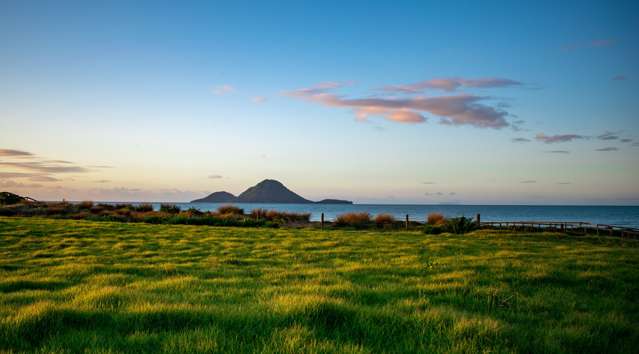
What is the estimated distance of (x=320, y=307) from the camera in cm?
550

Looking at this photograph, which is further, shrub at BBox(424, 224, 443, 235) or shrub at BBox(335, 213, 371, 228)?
shrub at BBox(335, 213, 371, 228)

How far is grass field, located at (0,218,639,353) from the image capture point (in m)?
4.54

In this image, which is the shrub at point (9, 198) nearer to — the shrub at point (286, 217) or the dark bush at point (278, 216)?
the dark bush at point (278, 216)

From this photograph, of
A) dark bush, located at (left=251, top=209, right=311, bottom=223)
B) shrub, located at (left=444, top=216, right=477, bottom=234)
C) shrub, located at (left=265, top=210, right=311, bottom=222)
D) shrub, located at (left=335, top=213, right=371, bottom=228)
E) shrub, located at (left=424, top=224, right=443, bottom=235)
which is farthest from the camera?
shrub, located at (left=265, top=210, right=311, bottom=222)

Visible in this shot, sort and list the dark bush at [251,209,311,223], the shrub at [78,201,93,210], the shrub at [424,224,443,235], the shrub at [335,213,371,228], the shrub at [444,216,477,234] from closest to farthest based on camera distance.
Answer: the shrub at [424,224,443,235]
the shrub at [444,216,477,234]
the shrub at [335,213,371,228]
the shrub at [78,201,93,210]
the dark bush at [251,209,311,223]

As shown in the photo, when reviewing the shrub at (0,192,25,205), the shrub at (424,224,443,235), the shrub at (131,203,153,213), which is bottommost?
the shrub at (424,224,443,235)

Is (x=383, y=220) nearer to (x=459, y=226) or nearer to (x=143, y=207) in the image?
(x=459, y=226)

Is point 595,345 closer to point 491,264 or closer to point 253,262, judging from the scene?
point 491,264

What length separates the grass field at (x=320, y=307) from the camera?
4535 millimetres

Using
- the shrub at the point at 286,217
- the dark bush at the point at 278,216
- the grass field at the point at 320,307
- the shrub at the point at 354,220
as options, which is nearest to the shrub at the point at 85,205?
the dark bush at the point at 278,216

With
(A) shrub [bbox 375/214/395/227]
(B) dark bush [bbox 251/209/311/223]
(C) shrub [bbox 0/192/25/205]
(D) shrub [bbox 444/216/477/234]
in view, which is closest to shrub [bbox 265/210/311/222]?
(B) dark bush [bbox 251/209/311/223]

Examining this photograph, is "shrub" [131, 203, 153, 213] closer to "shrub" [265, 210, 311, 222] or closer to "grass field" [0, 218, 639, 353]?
"shrub" [265, 210, 311, 222]

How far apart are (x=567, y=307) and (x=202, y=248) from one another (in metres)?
14.0

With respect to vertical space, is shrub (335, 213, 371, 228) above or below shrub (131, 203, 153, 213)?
below
